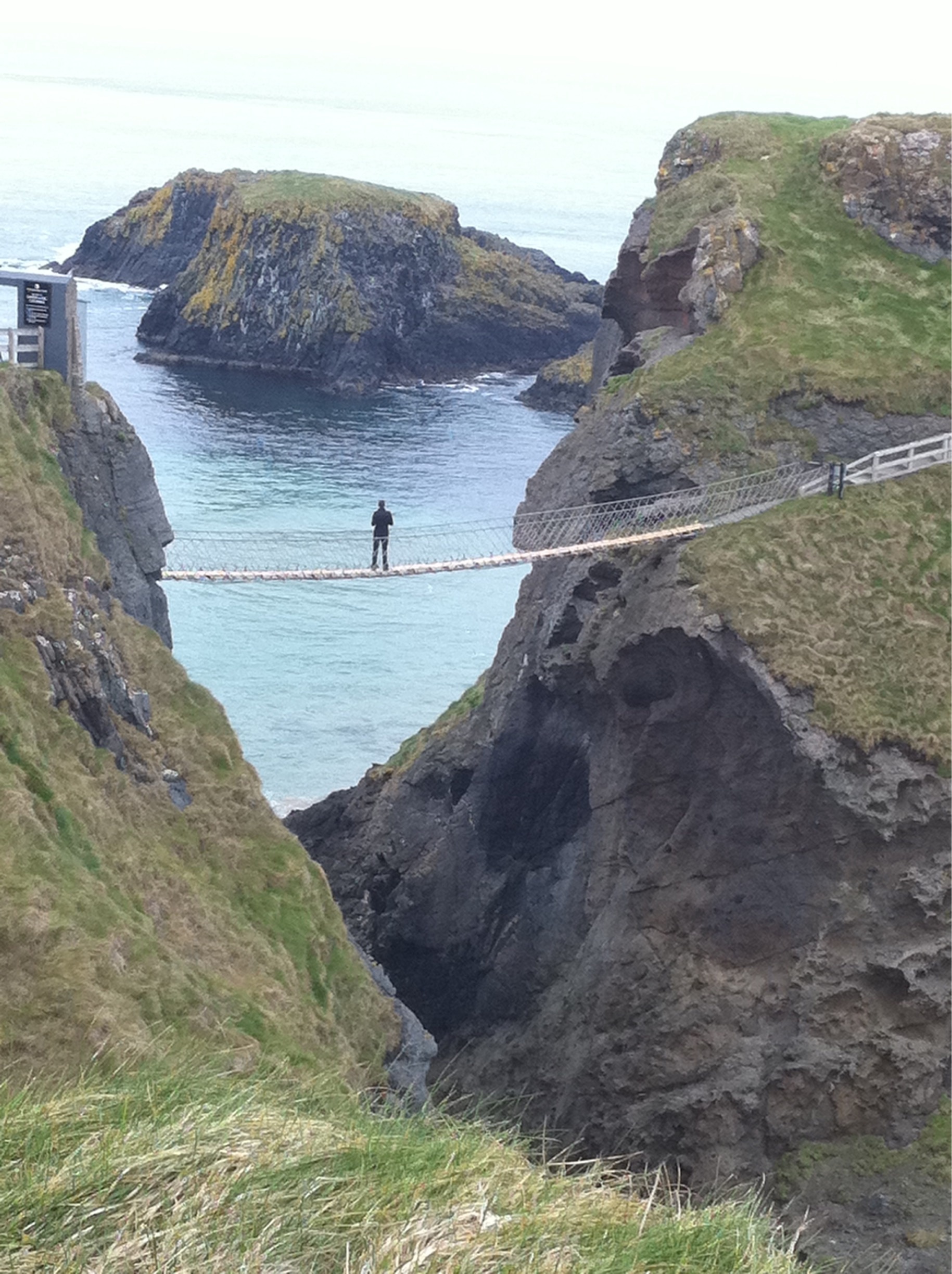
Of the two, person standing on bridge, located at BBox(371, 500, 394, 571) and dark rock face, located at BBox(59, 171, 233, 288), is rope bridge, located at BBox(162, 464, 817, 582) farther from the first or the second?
dark rock face, located at BBox(59, 171, 233, 288)

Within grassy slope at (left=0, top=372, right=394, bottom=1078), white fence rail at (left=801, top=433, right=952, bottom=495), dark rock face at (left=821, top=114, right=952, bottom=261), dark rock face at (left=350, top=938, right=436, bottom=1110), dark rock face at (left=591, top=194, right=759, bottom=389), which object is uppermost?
dark rock face at (left=821, top=114, right=952, bottom=261)

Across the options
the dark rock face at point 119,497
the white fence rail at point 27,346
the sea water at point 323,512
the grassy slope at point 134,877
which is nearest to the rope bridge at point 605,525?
the dark rock face at point 119,497

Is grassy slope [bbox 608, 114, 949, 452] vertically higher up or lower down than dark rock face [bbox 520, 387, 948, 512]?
higher up

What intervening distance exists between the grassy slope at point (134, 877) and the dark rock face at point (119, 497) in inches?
30.8

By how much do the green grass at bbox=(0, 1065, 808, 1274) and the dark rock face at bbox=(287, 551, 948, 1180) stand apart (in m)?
17.8

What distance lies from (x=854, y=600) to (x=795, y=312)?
1001 centimetres

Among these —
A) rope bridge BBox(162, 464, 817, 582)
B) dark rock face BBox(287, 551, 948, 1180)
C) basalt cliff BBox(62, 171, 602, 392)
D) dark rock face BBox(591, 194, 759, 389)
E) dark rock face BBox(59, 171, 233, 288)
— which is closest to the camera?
dark rock face BBox(287, 551, 948, 1180)

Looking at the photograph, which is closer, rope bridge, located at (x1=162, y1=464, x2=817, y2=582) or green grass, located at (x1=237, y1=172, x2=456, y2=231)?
rope bridge, located at (x1=162, y1=464, x2=817, y2=582)

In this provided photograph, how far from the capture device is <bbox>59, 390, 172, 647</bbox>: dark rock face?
3122cm

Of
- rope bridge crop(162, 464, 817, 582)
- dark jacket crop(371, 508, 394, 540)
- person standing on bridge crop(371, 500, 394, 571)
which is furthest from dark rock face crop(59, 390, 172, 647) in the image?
dark jacket crop(371, 508, 394, 540)

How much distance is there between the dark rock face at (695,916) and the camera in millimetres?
32281

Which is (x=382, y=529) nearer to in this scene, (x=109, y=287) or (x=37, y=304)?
(x=37, y=304)

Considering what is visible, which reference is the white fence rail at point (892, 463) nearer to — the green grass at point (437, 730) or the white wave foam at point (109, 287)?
the green grass at point (437, 730)

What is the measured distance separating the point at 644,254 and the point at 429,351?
7063 cm
